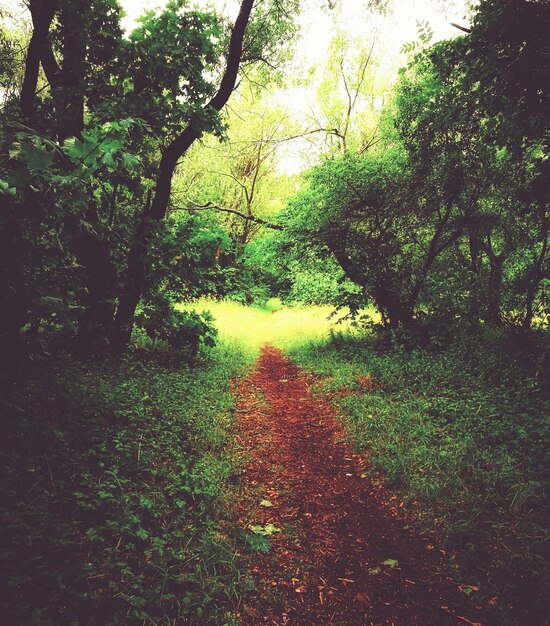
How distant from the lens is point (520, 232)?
8789mm

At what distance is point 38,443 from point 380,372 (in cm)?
642

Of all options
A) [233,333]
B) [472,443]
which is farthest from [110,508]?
[233,333]

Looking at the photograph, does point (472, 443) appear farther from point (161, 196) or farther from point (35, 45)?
point (35, 45)

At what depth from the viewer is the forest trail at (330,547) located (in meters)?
2.67

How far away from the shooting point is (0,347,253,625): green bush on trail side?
234 centimetres

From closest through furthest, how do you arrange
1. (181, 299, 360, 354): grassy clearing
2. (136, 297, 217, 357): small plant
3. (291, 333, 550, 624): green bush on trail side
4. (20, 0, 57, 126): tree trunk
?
(291, 333, 550, 624): green bush on trail side
(20, 0, 57, 126): tree trunk
(136, 297, 217, 357): small plant
(181, 299, 360, 354): grassy clearing

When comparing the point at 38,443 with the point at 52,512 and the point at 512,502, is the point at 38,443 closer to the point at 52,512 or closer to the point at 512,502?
the point at 52,512

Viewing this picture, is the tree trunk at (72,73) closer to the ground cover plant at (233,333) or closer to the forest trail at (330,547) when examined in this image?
the ground cover plant at (233,333)

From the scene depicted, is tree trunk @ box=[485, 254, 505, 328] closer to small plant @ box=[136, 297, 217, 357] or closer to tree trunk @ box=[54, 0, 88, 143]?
small plant @ box=[136, 297, 217, 357]

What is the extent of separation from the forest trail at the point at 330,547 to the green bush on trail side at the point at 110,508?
375 millimetres

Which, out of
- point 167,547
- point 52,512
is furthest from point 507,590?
point 52,512

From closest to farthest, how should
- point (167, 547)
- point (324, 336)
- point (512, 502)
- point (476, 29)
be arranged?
point (167, 547) → point (512, 502) → point (476, 29) → point (324, 336)

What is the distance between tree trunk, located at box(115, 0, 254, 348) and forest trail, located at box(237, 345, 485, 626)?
149 inches

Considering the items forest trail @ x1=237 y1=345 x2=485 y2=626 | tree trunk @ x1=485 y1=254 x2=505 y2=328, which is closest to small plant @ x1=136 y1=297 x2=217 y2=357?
forest trail @ x1=237 y1=345 x2=485 y2=626
